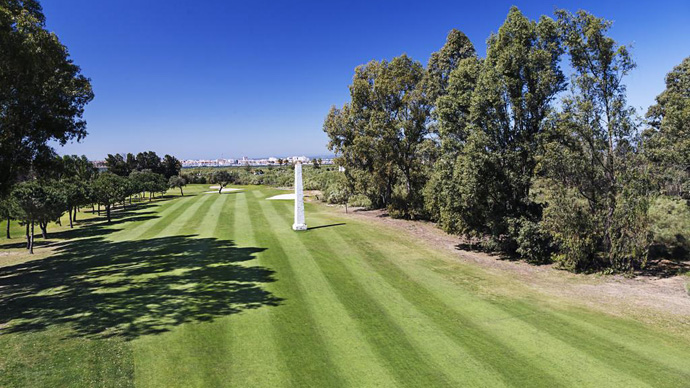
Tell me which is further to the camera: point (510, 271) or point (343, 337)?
point (510, 271)

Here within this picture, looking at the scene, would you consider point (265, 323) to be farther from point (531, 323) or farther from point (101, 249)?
point (101, 249)

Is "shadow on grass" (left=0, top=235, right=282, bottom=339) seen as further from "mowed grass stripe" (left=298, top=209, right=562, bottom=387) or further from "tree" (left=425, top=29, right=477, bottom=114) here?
"tree" (left=425, top=29, right=477, bottom=114)

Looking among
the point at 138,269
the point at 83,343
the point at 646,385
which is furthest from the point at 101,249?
the point at 646,385

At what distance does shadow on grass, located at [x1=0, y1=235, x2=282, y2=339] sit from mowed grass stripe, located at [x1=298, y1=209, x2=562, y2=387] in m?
5.11

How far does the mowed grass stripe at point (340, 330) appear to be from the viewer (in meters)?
7.27

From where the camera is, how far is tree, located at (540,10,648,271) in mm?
14016

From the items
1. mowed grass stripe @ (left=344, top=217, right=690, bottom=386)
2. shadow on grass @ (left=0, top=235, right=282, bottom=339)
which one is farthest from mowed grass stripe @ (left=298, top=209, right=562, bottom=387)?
shadow on grass @ (left=0, top=235, right=282, bottom=339)

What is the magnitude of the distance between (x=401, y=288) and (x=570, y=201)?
9195 millimetres

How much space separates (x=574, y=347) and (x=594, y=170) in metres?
9.79

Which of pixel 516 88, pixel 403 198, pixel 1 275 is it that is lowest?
pixel 1 275

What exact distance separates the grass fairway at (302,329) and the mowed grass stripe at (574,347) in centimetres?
4

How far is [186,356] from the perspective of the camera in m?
7.75

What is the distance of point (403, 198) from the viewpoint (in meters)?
30.6

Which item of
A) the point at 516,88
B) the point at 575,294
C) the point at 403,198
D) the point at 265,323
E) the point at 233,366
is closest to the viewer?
the point at 233,366
